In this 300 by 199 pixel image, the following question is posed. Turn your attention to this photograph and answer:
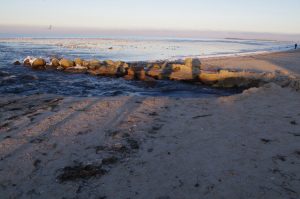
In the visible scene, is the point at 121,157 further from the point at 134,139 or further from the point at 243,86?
the point at 243,86

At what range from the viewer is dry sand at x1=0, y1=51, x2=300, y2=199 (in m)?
4.33

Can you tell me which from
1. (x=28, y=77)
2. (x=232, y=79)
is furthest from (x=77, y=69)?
(x=232, y=79)

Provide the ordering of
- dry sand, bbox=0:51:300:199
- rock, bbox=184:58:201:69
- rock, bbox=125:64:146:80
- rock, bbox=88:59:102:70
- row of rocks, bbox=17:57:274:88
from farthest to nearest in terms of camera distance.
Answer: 1. rock, bbox=88:59:102:70
2. rock, bbox=184:58:201:69
3. rock, bbox=125:64:146:80
4. row of rocks, bbox=17:57:274:88
5. dry sand, bbox=0:51:300:199

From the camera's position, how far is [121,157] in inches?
208

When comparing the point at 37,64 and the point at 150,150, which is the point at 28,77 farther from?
the point at 150,150

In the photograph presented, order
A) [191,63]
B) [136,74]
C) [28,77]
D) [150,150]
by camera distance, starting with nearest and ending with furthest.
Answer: [150,150]
[28,77]
[136,74]
[191,63]

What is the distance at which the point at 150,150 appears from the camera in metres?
5.55

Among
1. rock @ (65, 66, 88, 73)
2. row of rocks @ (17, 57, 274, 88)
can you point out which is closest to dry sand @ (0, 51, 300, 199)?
row of rocks @ (17, 57, 274, 88)

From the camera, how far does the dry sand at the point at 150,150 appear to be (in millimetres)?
4328

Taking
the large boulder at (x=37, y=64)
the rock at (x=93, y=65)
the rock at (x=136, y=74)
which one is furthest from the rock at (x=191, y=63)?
the large boulder at (x=37, y=64)

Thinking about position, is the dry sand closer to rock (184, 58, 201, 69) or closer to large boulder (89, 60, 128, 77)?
Result: large boulder (89, 60, 128, 77)

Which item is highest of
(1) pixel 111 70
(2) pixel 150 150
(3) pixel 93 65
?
(3) pixel 93 65

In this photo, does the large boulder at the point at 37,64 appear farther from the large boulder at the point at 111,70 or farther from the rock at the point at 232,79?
the rock at the point at 232,79

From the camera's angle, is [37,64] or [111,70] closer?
[111,70]
